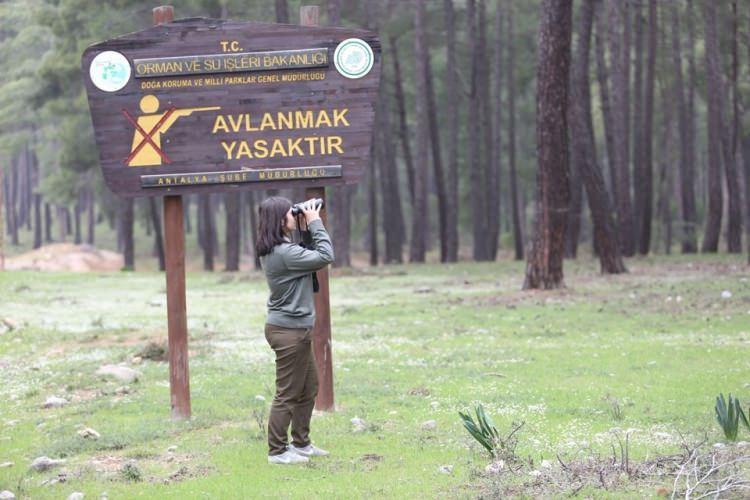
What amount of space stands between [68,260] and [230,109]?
3956cm

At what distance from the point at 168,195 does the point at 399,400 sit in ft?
10.2

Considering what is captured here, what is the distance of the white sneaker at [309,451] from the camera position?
8.12 m

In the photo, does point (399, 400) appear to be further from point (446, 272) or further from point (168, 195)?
point (446, 272)

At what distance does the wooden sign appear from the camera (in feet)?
32.2

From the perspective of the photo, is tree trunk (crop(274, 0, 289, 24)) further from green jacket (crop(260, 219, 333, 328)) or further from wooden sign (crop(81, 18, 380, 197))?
green jacket (crop(260, 219, 333, 328))

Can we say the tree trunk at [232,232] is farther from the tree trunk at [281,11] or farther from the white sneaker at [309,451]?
the white sneaker at [309,451]

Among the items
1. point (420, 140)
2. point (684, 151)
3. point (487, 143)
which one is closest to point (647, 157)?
point (684, 151)

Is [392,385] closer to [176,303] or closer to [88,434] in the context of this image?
[176,303]

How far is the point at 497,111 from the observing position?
132 ft

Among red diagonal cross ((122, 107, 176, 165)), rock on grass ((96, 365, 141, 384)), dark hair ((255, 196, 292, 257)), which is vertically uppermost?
red diagonal cross ((122, 107, 176, 165))

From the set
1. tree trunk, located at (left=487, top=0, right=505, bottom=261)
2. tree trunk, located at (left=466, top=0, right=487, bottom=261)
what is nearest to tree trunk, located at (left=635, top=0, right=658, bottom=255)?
tree trunk, located at (left=487, top=0, right=505, bottom=261)

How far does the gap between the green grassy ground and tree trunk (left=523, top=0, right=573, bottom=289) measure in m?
0.92

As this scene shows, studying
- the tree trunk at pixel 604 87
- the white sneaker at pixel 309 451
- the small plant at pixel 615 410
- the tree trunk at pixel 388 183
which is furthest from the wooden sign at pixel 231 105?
the tree trunk at pixel 388 183

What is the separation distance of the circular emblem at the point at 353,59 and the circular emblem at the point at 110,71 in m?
2.06
